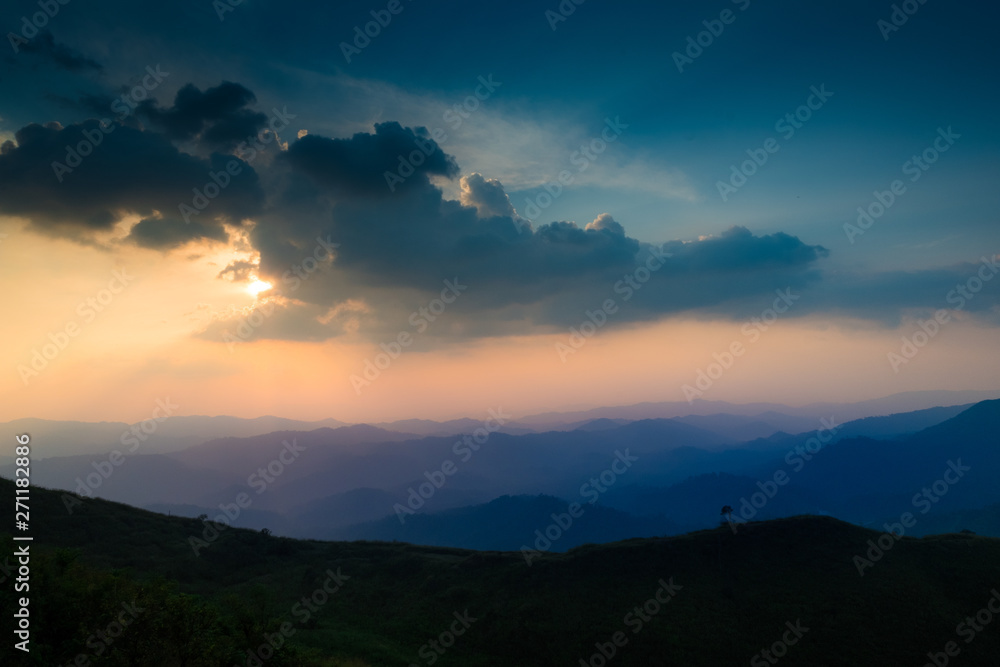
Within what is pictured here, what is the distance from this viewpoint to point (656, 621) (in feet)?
148

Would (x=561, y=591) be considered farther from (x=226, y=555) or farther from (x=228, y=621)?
(x=226, y=555)

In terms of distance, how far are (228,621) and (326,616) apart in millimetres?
30969

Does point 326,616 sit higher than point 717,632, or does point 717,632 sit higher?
point 326,616

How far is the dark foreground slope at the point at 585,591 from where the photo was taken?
40.2m

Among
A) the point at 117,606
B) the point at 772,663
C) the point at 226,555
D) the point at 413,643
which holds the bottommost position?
the point at 772,663

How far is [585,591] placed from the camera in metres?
51.4

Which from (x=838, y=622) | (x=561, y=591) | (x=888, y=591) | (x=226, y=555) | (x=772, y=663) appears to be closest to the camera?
(x=772, y=663)

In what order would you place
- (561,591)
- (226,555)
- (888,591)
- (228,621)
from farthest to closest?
1. (226,555)
2. (561,591)
3. (888,591)
4. (228,621)

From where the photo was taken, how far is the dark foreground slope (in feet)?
132

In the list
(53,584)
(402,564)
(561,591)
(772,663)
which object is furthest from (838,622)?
(53,584)

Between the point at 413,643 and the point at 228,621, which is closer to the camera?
the point at 228,621

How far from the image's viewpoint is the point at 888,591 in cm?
4606

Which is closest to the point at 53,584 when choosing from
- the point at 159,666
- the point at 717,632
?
the point at 159,666

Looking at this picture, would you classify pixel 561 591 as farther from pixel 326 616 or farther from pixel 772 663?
pixel 326 616
